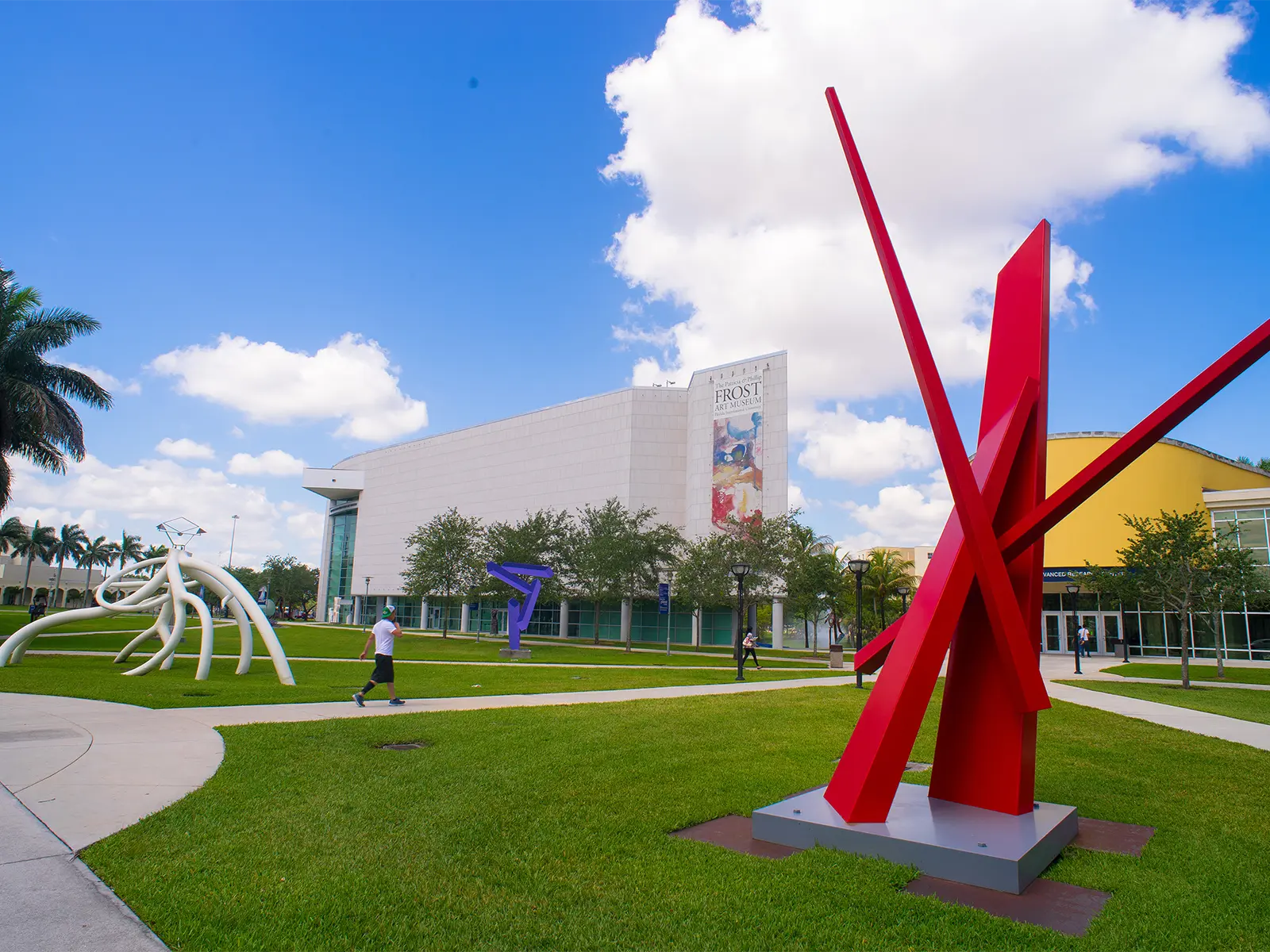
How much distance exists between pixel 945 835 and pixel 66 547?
110m

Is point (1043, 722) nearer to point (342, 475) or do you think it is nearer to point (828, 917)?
point (828, 917)

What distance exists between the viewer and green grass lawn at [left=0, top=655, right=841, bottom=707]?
1271 centimetres

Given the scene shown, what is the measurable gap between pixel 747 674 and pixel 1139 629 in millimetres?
27499

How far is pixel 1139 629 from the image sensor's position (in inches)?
1571

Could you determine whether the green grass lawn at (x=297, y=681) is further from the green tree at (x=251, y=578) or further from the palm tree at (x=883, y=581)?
the green tree at (x=251, y=578)

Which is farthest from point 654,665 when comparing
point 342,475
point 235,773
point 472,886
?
point 342,475

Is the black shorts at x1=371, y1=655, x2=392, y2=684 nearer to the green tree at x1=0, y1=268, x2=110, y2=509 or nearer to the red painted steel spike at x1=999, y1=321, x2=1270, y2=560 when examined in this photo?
the red painted steel spike at x1=999, y1=321, x2=1270, y2=560

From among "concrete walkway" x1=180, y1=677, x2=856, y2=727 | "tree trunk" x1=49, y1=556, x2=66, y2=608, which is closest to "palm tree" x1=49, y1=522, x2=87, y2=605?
"tree trunk" x1=49, y1=556, x2=66, y2=608

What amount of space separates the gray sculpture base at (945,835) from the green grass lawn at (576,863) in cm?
16

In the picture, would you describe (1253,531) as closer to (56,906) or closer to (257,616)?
(257,616)

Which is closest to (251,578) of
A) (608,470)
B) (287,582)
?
(287,582)

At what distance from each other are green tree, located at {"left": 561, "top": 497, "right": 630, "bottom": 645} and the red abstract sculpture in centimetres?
3294

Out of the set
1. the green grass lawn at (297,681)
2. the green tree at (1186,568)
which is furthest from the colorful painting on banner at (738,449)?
the green tree at (1186,568)

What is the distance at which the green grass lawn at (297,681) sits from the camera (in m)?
12.7
